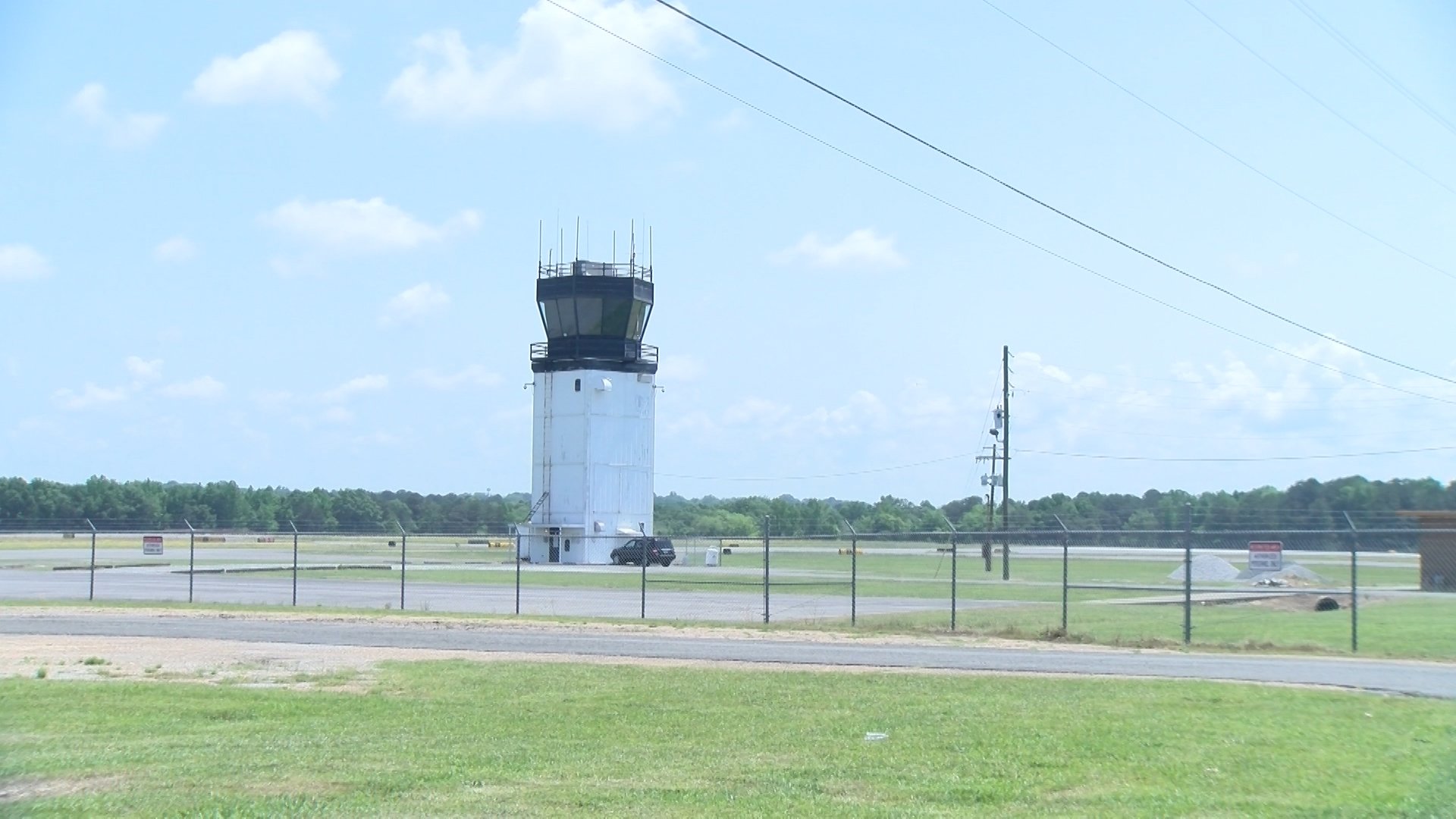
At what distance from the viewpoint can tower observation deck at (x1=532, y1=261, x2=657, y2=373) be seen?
75125 millimetres

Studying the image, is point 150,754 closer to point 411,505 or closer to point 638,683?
point 638,683

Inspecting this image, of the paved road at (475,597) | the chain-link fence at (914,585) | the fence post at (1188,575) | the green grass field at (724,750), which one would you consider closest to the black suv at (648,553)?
the chain-link fence at (914,585)

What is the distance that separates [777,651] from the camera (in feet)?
75.0

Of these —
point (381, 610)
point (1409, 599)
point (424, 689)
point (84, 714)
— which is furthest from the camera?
point (1409, 599)

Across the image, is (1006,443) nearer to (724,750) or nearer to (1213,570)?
(1213,570)

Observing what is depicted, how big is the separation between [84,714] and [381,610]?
19.6 m

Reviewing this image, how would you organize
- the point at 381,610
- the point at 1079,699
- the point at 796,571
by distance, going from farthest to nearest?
the point at 796,571, the point at 381,610, the point at 1079,699

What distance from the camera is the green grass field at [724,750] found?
30.3 ft

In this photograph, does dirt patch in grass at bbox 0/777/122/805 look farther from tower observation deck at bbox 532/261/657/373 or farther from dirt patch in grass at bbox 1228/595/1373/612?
tower observation deck at bbox 532/261/657/373

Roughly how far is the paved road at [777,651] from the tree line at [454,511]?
39426 mm

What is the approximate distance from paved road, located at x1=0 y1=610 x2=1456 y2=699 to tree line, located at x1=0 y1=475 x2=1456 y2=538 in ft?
129

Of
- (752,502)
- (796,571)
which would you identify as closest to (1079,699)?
(796,571)

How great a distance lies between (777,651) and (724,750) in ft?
37.6

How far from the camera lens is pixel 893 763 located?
10.7m
